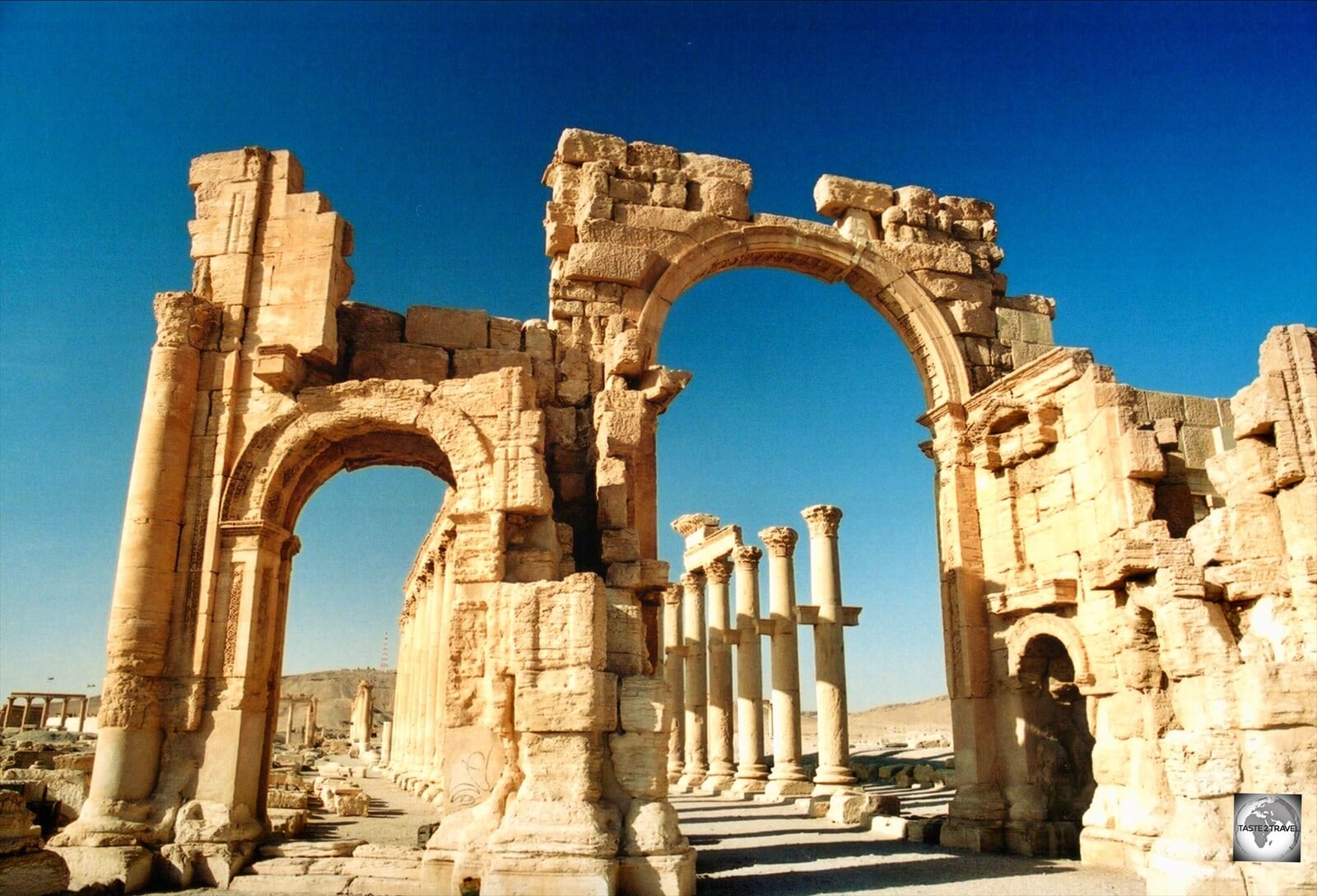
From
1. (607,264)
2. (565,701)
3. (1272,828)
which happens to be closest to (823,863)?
(565,701)

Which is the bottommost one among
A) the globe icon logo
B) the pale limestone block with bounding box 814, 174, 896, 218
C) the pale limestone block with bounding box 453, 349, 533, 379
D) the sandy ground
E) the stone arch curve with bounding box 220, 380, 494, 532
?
the sandy ground

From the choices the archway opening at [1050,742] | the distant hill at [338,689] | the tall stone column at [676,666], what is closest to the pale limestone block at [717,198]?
the archway opening at [1050,742]

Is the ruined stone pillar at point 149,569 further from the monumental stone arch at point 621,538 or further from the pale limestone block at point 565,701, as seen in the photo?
the pale limestone block at point 565,701

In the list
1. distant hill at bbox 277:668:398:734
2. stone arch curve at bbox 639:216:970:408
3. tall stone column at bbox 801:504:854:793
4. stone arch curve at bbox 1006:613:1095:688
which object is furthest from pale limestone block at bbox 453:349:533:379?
distant hill at bbox 277:668:398:734

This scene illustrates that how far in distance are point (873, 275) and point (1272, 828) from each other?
8.05 meters

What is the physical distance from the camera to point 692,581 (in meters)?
24.4

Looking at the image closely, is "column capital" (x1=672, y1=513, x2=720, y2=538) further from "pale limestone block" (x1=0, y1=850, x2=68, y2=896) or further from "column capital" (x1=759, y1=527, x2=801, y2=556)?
"pale limestone block" (x1=0, y1=850, x2=68, y2=896)

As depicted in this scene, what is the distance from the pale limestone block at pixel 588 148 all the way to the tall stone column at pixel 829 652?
9.75 meters

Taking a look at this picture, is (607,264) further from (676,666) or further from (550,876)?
(676,666)

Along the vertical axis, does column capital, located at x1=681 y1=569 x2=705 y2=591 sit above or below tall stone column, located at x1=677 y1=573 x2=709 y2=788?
above

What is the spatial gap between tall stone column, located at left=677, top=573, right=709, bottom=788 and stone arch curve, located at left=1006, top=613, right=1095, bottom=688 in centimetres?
1285

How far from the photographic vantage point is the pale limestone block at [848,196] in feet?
44.2

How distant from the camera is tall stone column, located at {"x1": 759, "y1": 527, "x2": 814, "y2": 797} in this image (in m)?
19.0

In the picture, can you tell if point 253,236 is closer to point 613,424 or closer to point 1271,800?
point 613,424
